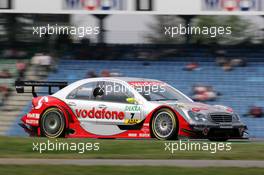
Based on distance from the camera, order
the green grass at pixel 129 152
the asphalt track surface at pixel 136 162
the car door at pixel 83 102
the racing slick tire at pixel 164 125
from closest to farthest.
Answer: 1. the asphalt track surface at pixel 136 162
2. the green grass at pixel 129 152
3. the racing slick tire at pixel 164 125
4. the car door at pixel 83 102

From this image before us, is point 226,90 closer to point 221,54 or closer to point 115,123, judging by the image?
point 221,54

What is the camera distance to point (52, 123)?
1590cm

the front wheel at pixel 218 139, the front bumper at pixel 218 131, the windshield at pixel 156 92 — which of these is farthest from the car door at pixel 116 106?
the front wheel at pixel 218 139

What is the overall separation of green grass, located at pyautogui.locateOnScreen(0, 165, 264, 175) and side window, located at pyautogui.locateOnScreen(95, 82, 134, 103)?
5.25 meters

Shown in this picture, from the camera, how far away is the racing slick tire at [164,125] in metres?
14.6

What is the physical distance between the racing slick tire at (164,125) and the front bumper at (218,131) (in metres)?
0.34

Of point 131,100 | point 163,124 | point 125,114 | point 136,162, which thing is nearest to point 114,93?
point 131,100

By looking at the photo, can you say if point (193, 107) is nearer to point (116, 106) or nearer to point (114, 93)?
point (116, 106)

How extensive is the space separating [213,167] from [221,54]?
16985 millimetres

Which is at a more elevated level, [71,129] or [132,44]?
[132,44]

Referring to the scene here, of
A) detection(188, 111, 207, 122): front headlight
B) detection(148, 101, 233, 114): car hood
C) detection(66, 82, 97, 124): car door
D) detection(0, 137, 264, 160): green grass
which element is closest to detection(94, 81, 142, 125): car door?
detection(66, 82, 97, 124): car door

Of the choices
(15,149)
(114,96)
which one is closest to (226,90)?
(114,96)

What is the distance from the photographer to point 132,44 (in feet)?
92.4

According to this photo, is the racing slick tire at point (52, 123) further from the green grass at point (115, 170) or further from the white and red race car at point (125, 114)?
the green grass at point (115, 170)
